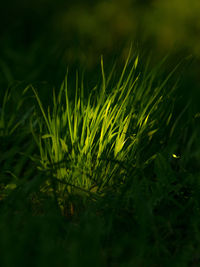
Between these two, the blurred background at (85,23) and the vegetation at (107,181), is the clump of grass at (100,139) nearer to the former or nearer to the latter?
the vegetation at (107,181)

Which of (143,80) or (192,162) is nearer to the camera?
(143,80)

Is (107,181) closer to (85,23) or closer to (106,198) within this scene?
(106,198)

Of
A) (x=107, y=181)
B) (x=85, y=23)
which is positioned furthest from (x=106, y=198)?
(x=85, y=23)

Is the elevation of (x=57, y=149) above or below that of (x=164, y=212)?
above

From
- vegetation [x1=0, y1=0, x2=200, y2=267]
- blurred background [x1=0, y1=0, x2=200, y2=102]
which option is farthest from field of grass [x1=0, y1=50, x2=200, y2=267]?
blurred background [x1=0, y1=0, x2=200, y2=102]

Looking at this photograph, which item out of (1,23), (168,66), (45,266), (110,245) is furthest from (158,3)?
(45,266)

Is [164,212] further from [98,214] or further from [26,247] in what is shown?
[26,247]

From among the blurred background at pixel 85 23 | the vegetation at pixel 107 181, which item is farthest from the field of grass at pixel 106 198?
the blurred background at pixel 85 23

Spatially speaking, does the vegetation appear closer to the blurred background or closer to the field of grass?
the field of grass
